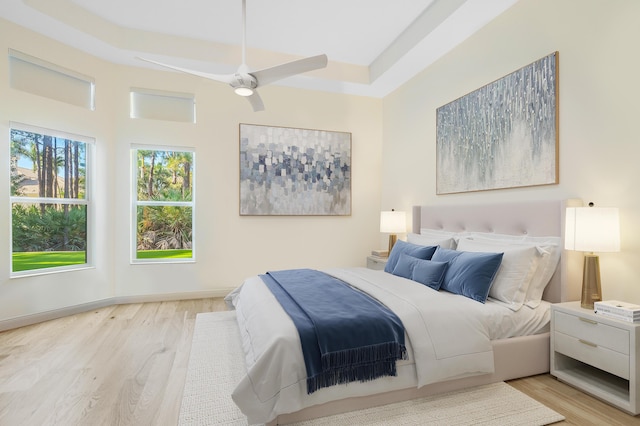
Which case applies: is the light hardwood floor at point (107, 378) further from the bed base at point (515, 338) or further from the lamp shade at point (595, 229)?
the lamp shade at point (595, 229)

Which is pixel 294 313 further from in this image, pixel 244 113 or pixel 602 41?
pixel 244 113

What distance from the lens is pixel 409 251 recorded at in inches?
130

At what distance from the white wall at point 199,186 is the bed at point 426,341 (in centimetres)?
175

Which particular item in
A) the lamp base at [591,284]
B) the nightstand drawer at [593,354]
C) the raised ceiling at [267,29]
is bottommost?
the nightstand drawer at [593,354]

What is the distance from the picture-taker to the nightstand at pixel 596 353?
1.87 metres

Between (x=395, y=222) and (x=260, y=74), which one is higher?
(x=260, y=74)

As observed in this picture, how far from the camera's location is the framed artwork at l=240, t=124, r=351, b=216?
15.4ft

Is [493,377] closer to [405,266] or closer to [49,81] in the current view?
[405,266]

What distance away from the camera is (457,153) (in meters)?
3.68

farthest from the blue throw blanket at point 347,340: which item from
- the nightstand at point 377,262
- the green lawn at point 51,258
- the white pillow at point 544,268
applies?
the green lawn at point 51,258

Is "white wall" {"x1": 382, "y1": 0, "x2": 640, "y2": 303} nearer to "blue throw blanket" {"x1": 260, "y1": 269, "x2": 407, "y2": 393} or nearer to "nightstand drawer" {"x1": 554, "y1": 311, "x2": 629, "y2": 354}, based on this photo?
"nightstand drawer" {"x1": 554, "y1": 311, "x2": 629, "y2": 354}

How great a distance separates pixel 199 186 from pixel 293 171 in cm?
133

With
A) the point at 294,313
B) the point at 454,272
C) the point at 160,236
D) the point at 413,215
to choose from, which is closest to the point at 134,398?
the point at 294,313

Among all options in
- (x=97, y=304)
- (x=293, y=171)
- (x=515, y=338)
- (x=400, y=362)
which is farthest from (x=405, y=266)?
(x=97, y=304)
